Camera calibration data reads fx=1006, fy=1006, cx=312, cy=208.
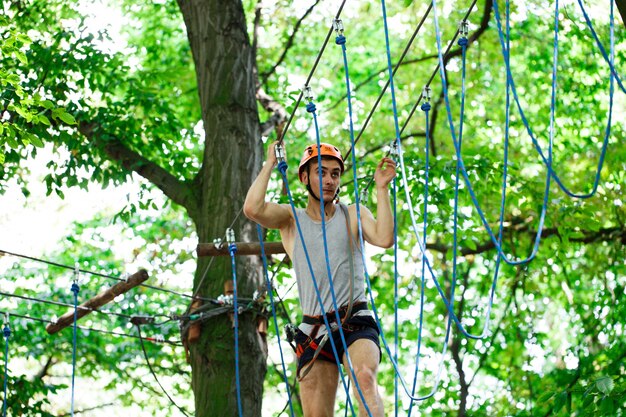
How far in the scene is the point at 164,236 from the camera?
10.5 m

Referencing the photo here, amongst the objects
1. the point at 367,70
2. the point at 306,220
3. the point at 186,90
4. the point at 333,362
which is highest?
the point at 367,70

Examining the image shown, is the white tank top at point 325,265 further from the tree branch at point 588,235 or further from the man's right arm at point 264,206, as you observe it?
the tree branch at point 588,235

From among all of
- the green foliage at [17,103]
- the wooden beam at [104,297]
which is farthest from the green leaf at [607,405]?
the green foliage at [17,103]

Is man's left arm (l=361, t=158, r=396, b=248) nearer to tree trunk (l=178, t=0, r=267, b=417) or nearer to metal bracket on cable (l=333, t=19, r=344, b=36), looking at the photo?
metal bracket on cable (l=333, t=19, r=344, b=36)

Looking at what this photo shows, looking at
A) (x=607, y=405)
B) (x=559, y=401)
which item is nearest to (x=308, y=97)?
(x=559, y=401)

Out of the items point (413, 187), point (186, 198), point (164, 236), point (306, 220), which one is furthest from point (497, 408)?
point (306, 220)

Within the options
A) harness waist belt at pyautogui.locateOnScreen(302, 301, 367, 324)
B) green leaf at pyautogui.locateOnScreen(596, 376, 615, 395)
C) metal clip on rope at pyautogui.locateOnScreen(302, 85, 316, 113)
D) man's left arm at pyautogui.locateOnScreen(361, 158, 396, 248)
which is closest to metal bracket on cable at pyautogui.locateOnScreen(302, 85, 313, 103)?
metal clip on rope at pyautogui.locateOnScreen(302, 85, 316, 113)

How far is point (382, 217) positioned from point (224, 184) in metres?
2.43

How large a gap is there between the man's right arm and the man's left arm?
339mm

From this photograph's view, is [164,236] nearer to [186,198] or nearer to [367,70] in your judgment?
[367,70]

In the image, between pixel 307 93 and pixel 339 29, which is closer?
pixel 339 29

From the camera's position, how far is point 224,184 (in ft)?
19.8

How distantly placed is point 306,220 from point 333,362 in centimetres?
59

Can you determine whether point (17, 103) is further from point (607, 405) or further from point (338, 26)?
point (607, 405)
